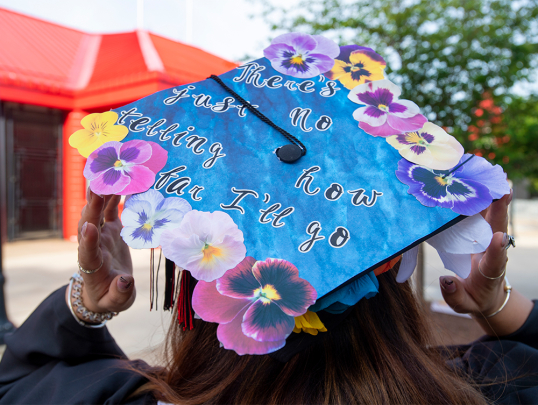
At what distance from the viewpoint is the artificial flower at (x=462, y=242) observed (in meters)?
0.70

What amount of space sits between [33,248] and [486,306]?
26.5ft

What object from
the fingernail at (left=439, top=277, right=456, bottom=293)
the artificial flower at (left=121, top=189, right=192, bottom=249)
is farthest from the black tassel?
the fingernail at (left=439, top=277, right=456, bottom=293)

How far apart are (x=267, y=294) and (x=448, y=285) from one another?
2.12 feet

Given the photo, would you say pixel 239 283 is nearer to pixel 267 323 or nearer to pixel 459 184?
pixel 267 323

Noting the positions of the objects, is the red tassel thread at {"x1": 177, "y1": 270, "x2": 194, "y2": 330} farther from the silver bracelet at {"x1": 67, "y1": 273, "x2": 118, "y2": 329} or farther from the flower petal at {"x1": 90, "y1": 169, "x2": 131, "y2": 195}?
the silver bracelet at {"x1": 67, "y1": 273, "x2": 118, "y2": 329}

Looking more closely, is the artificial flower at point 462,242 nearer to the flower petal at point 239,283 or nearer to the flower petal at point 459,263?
the flower petal at point 459,263

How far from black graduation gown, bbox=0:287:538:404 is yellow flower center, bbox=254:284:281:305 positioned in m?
0.50

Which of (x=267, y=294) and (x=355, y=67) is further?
(x=355, y=67)

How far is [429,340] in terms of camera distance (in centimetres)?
95

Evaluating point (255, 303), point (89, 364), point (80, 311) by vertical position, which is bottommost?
point (89, 364)

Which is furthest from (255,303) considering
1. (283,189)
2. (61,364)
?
(61,364)

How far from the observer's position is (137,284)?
4.82m

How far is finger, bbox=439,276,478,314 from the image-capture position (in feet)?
3.42

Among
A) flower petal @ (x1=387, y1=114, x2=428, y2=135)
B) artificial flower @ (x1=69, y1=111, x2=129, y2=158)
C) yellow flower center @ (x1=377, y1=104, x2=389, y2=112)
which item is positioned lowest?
artificial flower @ (x1=69, y1=111, x2=129, y2=158)
